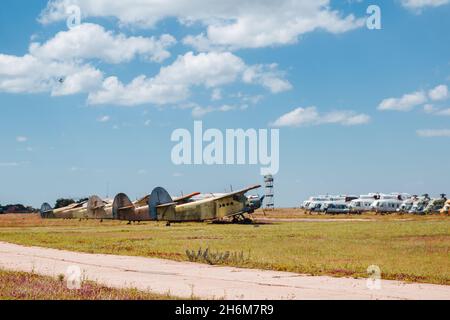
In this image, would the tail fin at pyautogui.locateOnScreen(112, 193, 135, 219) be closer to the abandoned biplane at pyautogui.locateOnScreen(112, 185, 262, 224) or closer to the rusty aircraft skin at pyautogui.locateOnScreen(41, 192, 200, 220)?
the abandoned biplane at pyautogui.locateOnScreen(112, 185, 262, 224)

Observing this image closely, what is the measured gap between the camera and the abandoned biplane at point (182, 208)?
65000mm

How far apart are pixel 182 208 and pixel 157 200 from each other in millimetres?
2649

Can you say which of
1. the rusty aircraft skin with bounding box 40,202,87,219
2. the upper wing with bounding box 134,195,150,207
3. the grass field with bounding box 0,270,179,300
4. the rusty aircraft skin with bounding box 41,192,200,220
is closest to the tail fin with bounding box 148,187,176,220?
the rusty aircraft skin with bounding box 41,192,200,220

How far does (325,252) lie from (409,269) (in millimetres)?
6805

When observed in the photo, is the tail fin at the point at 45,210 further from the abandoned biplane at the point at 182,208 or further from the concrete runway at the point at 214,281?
the concrete runway at the point at 214,281

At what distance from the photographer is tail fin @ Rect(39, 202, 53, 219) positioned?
10219 cm

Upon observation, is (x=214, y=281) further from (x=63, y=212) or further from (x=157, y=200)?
(x=63, y=212)

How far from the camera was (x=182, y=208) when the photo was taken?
215 ft

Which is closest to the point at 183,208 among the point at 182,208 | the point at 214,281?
the point at 182,208

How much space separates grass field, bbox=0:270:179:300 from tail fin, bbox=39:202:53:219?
89.1 meters

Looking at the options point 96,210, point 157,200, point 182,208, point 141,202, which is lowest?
point 96,210

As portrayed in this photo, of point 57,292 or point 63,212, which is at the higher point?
point 63,212
